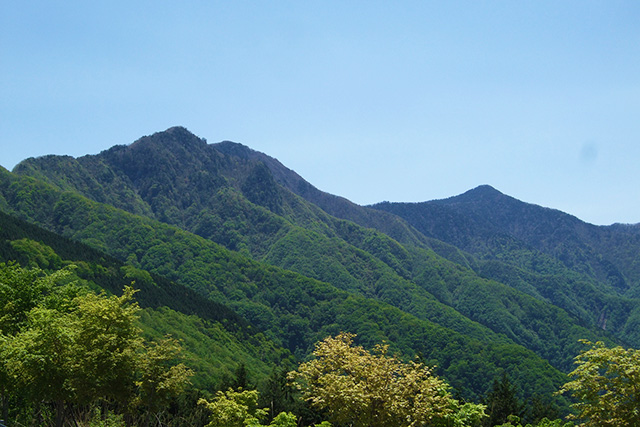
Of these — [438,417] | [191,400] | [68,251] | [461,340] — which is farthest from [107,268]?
[438,417]

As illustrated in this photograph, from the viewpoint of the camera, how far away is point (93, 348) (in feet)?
70.2

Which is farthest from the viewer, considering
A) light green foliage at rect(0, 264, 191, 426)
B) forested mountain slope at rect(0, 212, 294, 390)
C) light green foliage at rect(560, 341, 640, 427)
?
forested mountain slope at rect(0, 212, 294, 390)

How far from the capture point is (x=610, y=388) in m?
19.4

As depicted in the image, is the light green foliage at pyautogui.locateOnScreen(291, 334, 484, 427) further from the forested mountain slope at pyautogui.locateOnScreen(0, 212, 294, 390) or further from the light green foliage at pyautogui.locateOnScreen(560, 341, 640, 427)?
the forested mountain slope at pyautogui.locateOnScreen(0, 212, 294, 390)

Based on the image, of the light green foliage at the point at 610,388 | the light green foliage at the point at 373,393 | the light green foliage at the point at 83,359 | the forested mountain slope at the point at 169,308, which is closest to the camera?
the light green foliage at the point at 610,388

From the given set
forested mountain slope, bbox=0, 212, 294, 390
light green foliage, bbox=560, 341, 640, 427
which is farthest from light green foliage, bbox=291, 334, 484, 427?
forested mountain slope, bbox=0, 212, 294, 390

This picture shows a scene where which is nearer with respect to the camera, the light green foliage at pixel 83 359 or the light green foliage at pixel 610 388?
the light green foliage at pixel 610 388

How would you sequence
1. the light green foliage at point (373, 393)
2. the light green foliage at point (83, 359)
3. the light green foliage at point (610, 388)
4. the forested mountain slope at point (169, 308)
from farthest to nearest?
the forested mountain slope at point (169, 308)
the light green foliage at point (83, 359)
the light green foliage at point (373, 393)
the light green foliage at point (610, 388)

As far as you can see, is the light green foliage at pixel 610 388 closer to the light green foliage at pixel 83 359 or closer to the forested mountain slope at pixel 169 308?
the light green foliage at pixel 83 359

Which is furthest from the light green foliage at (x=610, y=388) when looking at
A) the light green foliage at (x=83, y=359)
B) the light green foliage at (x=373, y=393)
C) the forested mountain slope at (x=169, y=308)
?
the forested mountain slope at (x=169, y=308)

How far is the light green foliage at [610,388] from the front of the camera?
18.6 meters

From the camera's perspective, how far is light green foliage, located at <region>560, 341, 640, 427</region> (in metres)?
18.6

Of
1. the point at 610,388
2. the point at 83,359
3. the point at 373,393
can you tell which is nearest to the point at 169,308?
the point at 83,359

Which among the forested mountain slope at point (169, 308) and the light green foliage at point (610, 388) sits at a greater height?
the light green foliage at point (610, 388)
